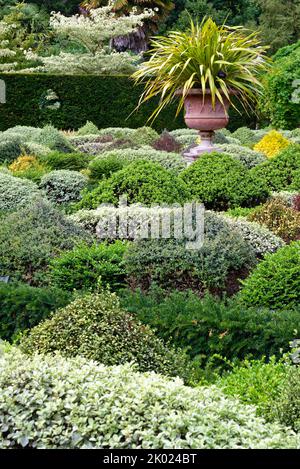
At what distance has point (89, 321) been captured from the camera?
4.85 metres

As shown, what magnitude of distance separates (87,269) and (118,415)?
3.12 metres

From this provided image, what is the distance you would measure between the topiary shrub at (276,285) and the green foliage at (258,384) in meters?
1.29

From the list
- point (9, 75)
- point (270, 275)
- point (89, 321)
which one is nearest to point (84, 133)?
point (9, 75)

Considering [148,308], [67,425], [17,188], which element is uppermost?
[67,425]

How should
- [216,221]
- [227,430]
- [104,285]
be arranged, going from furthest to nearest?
[216,221] < [104,285] < [227,430]

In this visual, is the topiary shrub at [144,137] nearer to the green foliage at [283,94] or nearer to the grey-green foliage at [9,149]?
the grey-green foliage at [9,149]

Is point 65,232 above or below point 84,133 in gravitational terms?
above

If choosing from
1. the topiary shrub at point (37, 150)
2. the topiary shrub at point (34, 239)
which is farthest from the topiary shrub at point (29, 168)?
the topiary shrub at point (34, 239)

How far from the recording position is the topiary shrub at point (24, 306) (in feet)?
19.2

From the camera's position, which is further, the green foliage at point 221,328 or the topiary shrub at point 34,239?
the topiary shrub at point 34,239

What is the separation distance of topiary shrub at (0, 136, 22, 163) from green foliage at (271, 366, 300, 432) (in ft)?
34.4

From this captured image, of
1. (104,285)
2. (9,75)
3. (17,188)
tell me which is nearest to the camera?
(104,285)

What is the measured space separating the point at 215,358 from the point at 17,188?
16.7 ft

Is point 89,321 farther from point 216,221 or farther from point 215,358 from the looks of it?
point 216,221
